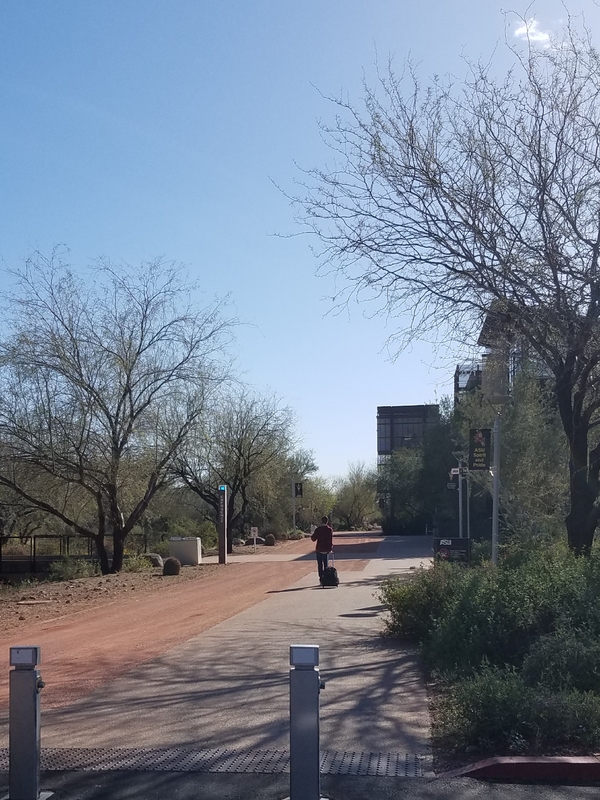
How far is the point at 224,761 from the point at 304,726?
4.57ft

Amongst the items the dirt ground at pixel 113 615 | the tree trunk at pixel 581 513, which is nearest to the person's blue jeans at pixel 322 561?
the dirt ground at pixel 113 615

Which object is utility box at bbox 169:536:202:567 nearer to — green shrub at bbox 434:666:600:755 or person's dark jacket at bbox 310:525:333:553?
person's dark jacket at bbox 310:525:333:553

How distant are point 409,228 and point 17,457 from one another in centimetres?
1633

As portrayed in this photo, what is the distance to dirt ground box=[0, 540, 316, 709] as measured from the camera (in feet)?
36.1

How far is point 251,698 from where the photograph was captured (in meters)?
8.77

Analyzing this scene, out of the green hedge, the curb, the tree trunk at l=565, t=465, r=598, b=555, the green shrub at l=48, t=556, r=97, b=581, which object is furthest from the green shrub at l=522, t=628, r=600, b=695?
the green shrub at l=48, t=556, r=97, b=581

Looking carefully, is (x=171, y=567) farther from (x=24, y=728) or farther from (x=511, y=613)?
(x=24, y=728)

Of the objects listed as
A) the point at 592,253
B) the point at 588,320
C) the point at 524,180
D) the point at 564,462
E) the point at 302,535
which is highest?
the point at 524,180

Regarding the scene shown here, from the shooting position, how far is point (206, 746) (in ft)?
23.2

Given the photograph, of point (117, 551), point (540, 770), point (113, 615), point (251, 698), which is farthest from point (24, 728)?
point (117, 551)

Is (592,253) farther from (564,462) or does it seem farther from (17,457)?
(17,457)

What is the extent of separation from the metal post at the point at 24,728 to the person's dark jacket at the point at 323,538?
50.4ft

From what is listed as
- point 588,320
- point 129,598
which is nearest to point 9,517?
point 129,598

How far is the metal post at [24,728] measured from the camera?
5785mm
